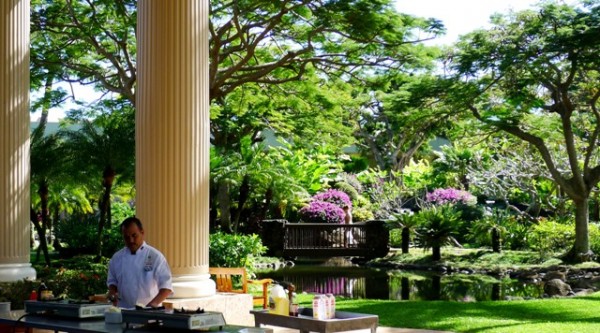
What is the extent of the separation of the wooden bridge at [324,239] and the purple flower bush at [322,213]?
3.22m

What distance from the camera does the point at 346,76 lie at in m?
24.6

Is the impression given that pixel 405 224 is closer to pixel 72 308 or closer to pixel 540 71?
pixel 540 71

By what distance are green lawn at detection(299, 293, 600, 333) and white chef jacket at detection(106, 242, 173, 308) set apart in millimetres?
5942

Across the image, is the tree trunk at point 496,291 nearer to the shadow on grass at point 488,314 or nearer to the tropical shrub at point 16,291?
the shadow on grass at point 488,314

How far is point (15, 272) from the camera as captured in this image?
1156 cm

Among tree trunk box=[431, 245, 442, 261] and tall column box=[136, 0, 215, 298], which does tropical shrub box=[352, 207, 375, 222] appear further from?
tall column box=[136, 0, 215, 298]

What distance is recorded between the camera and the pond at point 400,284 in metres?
20.3

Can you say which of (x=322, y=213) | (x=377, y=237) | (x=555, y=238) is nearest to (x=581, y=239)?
(x=555, y=238)

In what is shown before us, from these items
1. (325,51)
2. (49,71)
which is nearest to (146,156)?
(325,51)

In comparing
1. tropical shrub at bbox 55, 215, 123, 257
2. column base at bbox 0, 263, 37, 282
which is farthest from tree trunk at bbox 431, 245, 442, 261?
column base at bbox 0, 263, 37, 282

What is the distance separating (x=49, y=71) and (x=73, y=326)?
56.3 feet

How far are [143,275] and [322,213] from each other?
28418mm

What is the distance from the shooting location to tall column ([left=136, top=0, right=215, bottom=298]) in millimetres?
9875

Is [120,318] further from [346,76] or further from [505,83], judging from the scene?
[505,83]
